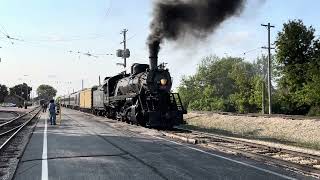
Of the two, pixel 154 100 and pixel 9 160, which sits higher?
pixel 154 100

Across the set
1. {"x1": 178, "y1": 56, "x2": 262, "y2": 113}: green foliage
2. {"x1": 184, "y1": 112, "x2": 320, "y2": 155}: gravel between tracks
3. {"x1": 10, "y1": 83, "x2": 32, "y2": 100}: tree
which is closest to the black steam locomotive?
{"x1": 184, "y1": 112, "x2": 320, "y2": 155}: gravel between tracks

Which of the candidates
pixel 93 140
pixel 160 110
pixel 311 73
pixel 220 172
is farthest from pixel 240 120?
pixel 220 172

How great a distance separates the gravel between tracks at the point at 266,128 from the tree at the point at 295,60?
15480 mm

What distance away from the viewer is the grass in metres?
25.8

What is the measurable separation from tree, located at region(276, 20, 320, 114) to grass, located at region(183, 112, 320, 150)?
15.4 meters

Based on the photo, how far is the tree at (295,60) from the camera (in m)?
53.3

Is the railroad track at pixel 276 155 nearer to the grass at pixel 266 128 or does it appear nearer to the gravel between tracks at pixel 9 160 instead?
the grass at pixel 266 128

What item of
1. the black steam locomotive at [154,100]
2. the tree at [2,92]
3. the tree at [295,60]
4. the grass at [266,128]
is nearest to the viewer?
the black steam locomotive at [154,100]

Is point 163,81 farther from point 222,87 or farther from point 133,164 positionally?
point 222,87

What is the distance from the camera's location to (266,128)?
32.2 metres

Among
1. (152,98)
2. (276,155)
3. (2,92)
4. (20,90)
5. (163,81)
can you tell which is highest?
(20,90)

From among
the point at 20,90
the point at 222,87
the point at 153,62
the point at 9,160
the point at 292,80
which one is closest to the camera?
the point at 9,160

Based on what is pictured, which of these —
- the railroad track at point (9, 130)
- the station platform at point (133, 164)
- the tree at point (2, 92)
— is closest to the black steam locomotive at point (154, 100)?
the railroad track at point (9, 130)

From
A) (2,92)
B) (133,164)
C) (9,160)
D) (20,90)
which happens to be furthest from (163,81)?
(20,90)
